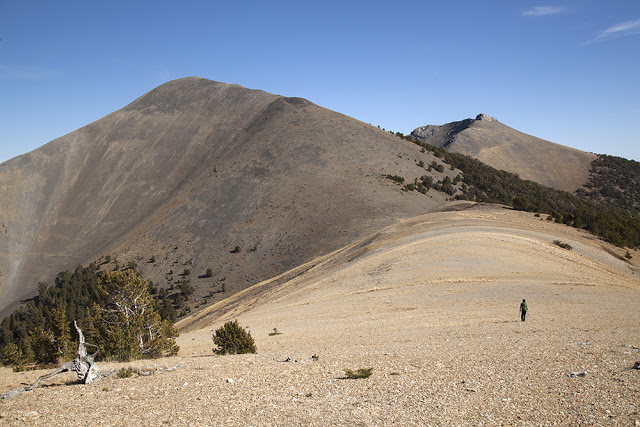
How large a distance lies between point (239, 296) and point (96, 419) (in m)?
→ 31.6

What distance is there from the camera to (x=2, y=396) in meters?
9.73

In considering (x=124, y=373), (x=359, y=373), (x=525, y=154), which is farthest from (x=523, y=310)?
(x=525, y=154)

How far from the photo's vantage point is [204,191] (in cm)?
7388

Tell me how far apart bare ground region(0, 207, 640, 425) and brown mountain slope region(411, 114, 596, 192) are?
93976mm

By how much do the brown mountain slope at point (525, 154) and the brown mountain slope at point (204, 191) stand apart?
50.3 metres

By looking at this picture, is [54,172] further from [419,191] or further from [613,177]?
[613,177]

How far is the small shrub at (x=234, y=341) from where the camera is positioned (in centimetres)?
1583

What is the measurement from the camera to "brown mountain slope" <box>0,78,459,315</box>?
186ft

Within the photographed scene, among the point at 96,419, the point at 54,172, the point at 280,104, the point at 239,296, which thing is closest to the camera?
the point at 96,419

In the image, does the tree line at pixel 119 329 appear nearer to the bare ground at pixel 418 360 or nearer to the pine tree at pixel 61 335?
the pine tree at pixel 61 335

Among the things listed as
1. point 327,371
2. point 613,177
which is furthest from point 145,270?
point 613,177

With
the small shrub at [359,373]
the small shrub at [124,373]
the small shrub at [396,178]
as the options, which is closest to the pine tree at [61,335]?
the small shrub at [124,373]

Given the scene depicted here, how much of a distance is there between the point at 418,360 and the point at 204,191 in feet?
218

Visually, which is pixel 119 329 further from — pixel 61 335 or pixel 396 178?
pixel 396 178
